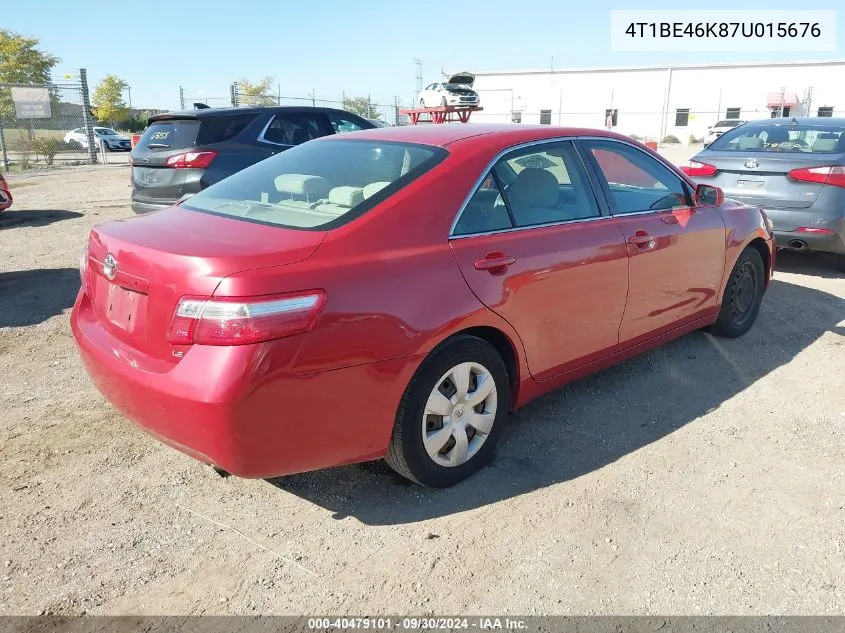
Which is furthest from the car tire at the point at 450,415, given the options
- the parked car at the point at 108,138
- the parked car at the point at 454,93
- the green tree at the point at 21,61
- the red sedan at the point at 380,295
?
the green tree at the point at 21,61

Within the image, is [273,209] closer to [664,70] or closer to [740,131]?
[740,131]

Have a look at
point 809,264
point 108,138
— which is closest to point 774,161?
point 809,264

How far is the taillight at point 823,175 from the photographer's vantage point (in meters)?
6.72

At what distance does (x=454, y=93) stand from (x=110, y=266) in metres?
25.5

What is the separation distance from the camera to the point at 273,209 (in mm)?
3123

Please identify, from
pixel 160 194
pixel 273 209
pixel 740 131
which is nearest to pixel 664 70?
pixel 740 131

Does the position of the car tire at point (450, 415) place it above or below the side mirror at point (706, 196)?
below

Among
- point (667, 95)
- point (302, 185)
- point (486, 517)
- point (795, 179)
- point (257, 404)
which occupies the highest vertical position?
point (667, 95)

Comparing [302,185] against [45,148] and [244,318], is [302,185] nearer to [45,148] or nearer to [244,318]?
[244,318]

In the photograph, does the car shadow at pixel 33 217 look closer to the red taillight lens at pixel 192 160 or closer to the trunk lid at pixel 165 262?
the red taillight lens at pixel 192 160

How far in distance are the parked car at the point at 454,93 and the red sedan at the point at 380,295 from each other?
23.7 m

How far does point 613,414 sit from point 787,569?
1.40 metres

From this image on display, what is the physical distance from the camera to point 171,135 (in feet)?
24.9

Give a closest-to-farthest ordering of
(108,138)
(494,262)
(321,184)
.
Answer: (494,262) < (321,184) < (108,138)
